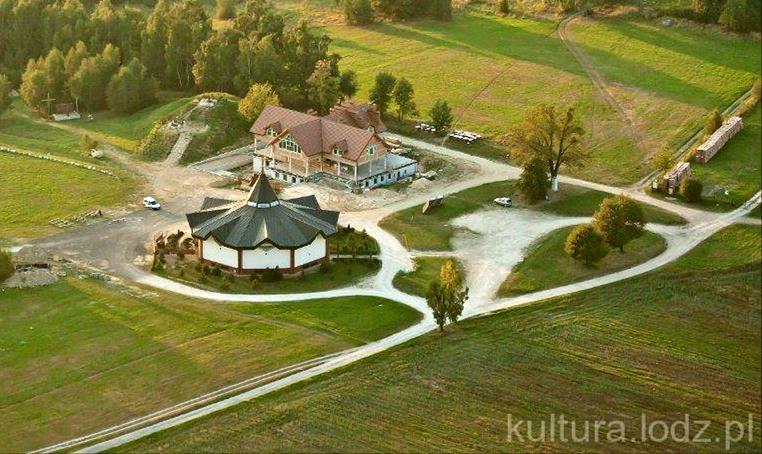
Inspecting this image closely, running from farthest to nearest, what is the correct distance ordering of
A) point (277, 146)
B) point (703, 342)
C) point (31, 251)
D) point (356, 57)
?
1. point (356, 57)
2. point (277, 146)
3. point (31, 251)
4. point (703, 342)

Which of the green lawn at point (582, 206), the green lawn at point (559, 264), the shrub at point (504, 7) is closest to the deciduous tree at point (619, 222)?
the green lawn at point (559, 264)

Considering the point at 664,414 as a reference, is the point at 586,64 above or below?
above

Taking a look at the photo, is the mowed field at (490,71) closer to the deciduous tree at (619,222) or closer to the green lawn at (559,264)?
the green lawn at (559,264)

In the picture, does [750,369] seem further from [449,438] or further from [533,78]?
[533,78]

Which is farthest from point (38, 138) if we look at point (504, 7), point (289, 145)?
point (504, 7)

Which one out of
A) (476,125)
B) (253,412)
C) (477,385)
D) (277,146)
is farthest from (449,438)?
(476,125)

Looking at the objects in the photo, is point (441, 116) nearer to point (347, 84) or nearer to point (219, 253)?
point (347, 84)
